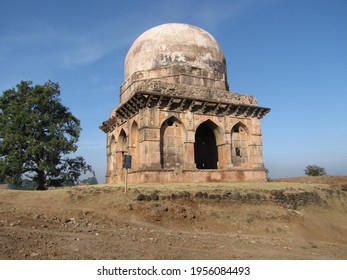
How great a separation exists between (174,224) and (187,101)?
909cm

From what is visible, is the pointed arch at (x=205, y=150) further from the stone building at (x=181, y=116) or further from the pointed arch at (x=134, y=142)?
the pointed arch at (x=134, y=142)

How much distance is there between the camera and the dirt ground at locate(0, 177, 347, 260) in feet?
19.6

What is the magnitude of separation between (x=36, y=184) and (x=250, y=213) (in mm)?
15334

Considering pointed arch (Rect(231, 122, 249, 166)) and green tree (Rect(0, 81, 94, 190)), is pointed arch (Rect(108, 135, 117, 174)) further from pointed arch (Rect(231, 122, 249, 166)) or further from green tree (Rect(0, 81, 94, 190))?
pointed arch (Rect(231, 122, 249, 166))

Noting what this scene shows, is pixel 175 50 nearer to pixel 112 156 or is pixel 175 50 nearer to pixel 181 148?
pixel 181 148

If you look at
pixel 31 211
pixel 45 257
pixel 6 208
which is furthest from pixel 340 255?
pixel 6 208

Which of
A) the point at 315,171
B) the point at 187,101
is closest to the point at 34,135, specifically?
the point at 187,101

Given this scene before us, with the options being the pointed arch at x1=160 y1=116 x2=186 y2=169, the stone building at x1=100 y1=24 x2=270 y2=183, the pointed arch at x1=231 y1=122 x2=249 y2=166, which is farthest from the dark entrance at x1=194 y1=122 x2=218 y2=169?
the pointed arch at x1=160 y1=116 x2=186 y2=169

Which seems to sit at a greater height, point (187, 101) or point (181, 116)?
point (187, 101)

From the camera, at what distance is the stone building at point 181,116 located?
52.0 feet

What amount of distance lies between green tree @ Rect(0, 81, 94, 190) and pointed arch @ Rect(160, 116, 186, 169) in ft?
23.1

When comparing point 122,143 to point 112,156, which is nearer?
point 122,143

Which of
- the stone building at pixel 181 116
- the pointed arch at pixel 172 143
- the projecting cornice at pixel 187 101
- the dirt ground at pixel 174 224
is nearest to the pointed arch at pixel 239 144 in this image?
the stone building at pixel 181 116

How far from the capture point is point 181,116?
663 inches
